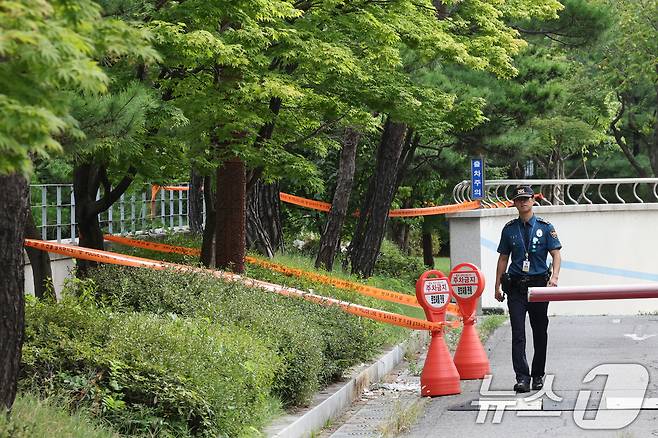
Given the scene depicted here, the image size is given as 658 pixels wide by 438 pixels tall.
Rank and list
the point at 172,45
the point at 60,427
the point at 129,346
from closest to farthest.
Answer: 1. the point at 60,427
2. the point at 129,346
3. the point at 172,45

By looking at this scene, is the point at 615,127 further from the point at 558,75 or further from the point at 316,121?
the point at 316,121

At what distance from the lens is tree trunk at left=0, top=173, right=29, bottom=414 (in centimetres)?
701

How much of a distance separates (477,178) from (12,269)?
1759 centimetres

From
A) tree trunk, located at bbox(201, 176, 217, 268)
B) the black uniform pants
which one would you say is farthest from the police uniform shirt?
tree trunk, located at bbox(201, 176, 217, 268)

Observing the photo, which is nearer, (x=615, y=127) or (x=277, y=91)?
(x=277, y=91)

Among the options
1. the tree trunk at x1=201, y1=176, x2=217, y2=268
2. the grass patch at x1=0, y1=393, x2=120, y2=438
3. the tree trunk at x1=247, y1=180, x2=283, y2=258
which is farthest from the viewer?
the tree trunk at x1=247, y1=180, x2=283, y2=258

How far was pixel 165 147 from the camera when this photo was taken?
1359 centimetres

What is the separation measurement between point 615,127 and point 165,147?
120 ft

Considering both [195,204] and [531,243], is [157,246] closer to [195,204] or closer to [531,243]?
[195,204]

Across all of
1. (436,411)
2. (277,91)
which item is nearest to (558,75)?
(277,91)

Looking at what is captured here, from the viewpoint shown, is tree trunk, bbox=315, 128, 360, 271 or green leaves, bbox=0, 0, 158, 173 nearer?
green leaves, bbox=0, 0, 158, 173

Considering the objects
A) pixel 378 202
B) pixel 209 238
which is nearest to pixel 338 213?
pixel 378 202

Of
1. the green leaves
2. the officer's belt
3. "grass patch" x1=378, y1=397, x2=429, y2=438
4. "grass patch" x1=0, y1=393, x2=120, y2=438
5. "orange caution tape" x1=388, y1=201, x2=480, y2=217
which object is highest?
the green leaves

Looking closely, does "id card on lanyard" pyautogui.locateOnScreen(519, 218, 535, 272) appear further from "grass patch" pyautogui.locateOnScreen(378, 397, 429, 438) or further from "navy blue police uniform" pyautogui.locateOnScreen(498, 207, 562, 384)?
"grass patch" pyautogui.locateOnScreen(378, 397, 429, 438)
